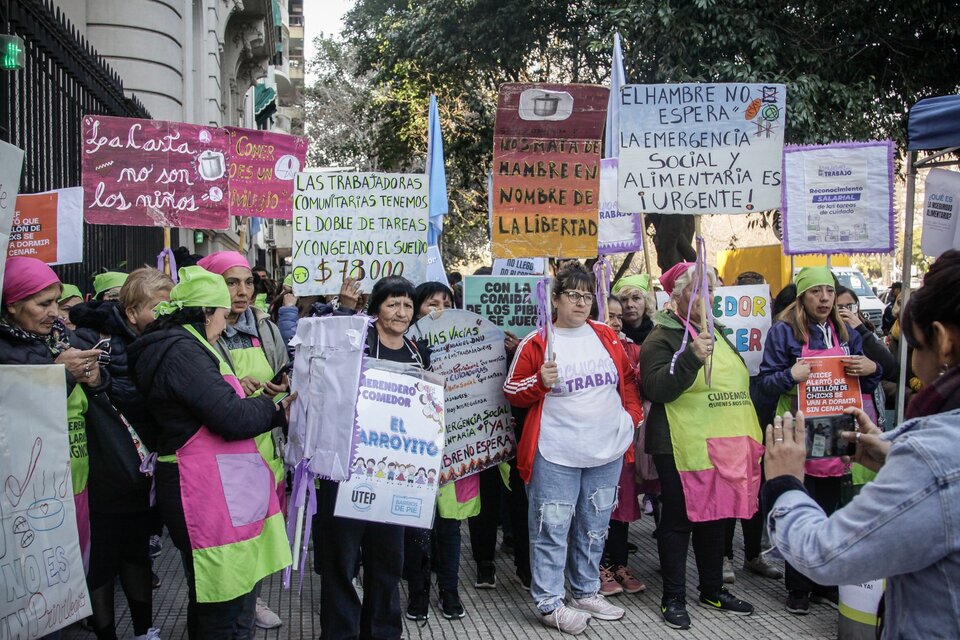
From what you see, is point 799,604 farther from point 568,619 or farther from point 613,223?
point 613,223

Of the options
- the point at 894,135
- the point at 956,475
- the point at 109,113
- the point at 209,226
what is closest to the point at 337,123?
the point at 894,135

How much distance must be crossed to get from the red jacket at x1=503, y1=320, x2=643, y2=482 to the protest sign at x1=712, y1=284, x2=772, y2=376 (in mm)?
1340

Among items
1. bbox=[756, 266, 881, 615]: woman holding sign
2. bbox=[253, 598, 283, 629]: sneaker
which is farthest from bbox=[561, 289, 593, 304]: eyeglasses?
bbox=[253, 598, 283, 629]: sneaker

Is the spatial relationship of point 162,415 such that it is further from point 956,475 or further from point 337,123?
point 337,123

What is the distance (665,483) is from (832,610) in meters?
1.36

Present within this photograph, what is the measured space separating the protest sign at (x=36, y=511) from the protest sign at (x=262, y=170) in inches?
170

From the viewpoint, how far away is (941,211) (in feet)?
20.3

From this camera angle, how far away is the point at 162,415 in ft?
12.7

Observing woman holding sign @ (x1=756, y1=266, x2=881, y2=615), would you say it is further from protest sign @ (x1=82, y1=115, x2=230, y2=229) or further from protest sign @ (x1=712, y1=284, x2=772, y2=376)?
protest sign @ (x1=82, y1=115, x2=230, y2=229)

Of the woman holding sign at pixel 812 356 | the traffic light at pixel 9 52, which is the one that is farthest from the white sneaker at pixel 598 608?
the traffic light at pixel 9 52

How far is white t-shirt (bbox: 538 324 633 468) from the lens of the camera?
17.2 ft

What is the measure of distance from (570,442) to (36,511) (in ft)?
9.46

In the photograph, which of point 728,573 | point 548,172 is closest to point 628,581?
point 728,573

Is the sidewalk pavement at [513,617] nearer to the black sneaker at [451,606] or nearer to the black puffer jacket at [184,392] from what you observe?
the black sneaker at [451,606]
